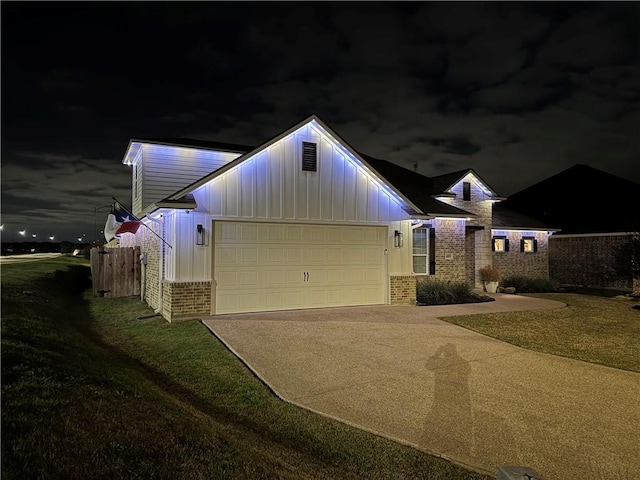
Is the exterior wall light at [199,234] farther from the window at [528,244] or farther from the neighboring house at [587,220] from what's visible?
the neighboring house at [587,220]

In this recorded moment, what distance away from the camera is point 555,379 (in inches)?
237

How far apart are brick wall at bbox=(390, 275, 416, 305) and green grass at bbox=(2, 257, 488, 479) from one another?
687 centimetres

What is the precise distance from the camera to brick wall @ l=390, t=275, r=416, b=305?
12.6 meters

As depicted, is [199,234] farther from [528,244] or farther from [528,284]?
[528,244]

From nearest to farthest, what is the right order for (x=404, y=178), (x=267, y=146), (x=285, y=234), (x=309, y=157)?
1. (x=267, y=146)
2. (x=285, y=234)
3. (x=309, y=157)
4. (x=404, y=178)

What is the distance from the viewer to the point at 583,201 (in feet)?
83.1

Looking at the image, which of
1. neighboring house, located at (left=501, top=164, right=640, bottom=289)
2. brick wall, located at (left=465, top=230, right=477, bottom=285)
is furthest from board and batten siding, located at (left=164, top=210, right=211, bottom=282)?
neighboring house, located at (left=501, top=164, right=640, bottom=289)

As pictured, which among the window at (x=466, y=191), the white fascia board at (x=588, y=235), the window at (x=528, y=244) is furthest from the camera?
the window at (x=528, y=244)

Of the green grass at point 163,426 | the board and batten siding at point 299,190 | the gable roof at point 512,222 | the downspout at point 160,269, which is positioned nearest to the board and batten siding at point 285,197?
the board and batten siding at point 299,190

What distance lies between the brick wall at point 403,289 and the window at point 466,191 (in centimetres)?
679

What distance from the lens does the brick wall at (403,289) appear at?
12.6 m

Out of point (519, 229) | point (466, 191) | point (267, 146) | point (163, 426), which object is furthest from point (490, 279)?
point (163, 426)

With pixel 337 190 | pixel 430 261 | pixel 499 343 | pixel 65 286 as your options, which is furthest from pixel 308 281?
pixel 65 286

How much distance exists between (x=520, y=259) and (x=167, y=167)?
55.2ft
